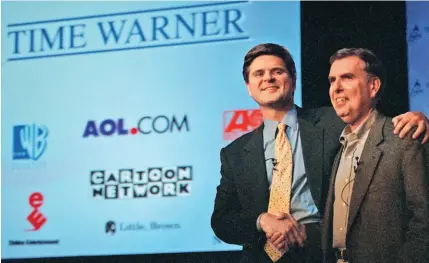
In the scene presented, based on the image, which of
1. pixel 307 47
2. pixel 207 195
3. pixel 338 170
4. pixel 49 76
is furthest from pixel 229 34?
pixel 338 170

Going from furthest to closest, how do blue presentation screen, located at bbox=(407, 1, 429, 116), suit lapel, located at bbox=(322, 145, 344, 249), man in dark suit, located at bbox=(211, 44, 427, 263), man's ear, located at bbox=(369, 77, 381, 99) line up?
blue presentation screen, located at bbox=(407, 1, 429, 116) < man in dark suit, located at bbox=(211, 44, 427, 263) < man's ear, located at bbox=(369, 77, 381, 99) < suit lapel, located at bbox=(322, 145, 344, 249)

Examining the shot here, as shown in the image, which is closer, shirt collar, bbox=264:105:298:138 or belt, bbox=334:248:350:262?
belt, bbox=334:248:350:262

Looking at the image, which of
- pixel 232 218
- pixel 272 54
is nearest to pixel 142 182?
pixel 232 218

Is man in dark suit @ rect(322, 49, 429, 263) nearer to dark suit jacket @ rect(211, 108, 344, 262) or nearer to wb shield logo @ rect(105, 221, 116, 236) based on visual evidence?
dark suit jacket @ rect(211, 108, 344, 262)

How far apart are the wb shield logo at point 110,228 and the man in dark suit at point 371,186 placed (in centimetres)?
175

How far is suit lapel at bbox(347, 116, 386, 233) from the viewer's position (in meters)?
2.48

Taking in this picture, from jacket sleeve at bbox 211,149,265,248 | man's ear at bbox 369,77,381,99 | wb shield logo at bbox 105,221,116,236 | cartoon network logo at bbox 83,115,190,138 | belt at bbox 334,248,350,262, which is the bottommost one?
wb shield logo at bbox 105,221,116,236

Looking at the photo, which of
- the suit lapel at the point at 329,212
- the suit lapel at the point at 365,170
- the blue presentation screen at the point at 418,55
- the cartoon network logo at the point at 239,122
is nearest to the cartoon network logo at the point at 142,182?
the cartoon network logo at the point at 239,122

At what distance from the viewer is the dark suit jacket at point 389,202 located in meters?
2.32

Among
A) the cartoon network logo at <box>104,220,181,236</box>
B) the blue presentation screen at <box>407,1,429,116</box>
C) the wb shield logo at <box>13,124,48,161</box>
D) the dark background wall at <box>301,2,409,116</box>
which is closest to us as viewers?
the blue presentation screen at <box>407,1,429,116</box>

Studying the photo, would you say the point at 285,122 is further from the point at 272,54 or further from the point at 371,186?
the point at 371,186

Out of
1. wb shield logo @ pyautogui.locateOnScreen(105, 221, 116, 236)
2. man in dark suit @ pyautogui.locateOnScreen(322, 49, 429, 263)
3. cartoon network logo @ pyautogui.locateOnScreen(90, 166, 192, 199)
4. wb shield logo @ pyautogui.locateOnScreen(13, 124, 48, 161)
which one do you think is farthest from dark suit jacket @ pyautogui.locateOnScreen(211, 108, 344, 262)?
wb shield logo @ pyautogui.locateOnScreen(13, 124, 48, 161)

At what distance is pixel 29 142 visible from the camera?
4.28 metres

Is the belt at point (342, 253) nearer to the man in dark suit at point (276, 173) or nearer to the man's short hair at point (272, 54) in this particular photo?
the man in dark suit at point (276, 173)
